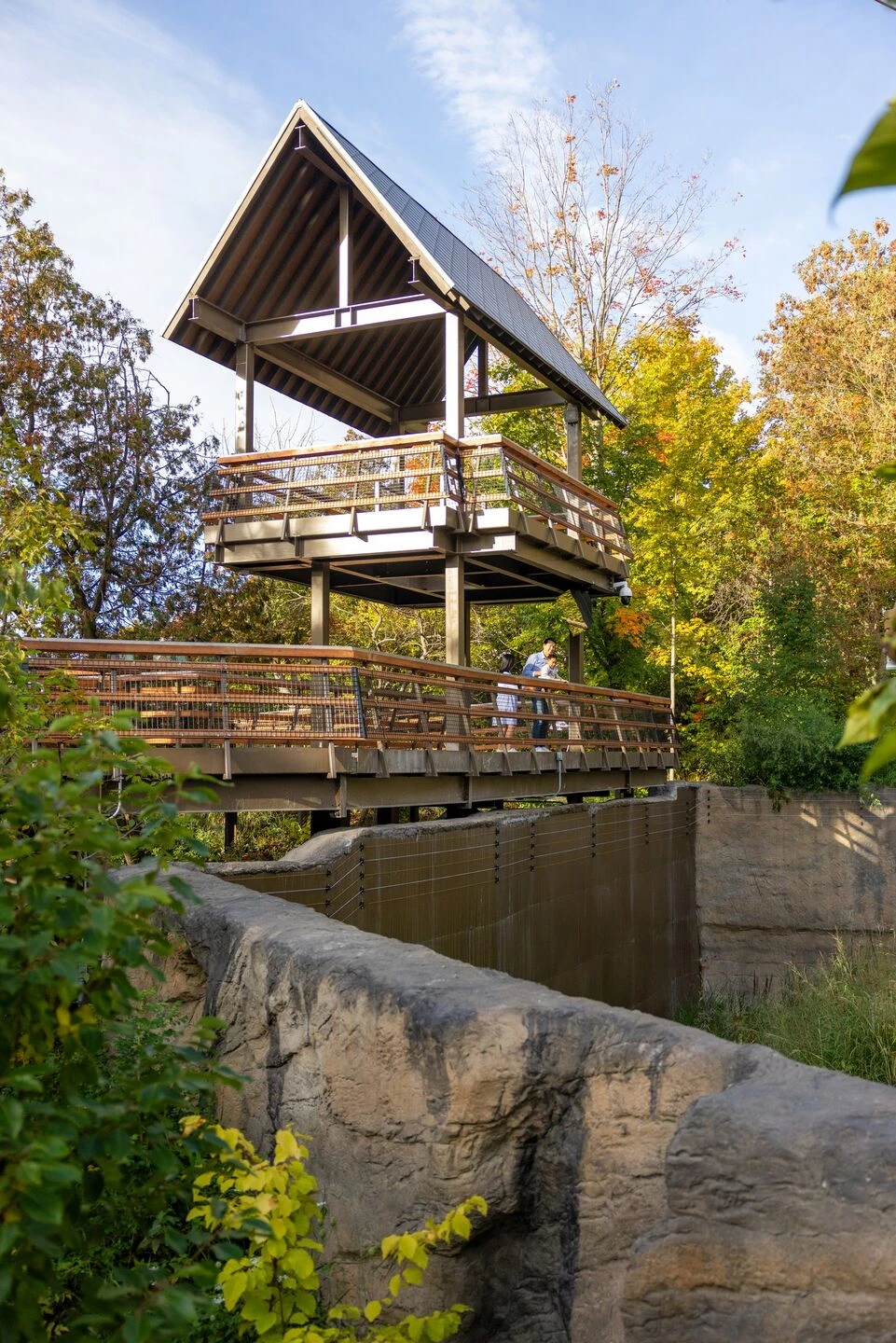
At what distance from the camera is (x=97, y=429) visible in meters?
23.8

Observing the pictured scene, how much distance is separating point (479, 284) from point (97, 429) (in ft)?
25.6

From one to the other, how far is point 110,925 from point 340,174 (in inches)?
754

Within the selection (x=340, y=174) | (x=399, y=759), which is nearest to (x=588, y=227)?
(x=340, y=174)

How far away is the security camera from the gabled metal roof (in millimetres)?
3226

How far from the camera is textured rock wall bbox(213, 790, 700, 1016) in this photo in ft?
27.4

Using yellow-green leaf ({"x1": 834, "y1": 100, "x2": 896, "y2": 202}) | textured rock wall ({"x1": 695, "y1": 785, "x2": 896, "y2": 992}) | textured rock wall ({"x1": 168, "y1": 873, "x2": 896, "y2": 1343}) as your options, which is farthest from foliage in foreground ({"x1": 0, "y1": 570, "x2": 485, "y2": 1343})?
textured rock wall ({"x1": 695, "y1": 785, "x2": 896, "y2": 992})

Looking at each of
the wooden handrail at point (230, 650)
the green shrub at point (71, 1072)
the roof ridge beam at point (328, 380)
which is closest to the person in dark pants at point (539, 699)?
the wooden handrail at point (230, 650)

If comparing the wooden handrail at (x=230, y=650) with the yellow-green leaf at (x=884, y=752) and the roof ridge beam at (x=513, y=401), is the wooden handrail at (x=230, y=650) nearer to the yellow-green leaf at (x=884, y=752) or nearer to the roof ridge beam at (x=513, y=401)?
the roof ridge beam at (x=513, y=401)

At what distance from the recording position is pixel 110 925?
2.17 m

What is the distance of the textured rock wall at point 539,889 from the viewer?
8352 millimetres

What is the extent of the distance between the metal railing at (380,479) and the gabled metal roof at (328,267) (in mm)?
2166

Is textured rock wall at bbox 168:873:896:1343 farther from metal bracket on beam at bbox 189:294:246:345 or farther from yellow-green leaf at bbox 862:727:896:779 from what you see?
metal bracket on beam at bbox 189:294:246:345

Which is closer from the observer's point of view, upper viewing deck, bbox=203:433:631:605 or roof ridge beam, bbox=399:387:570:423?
upper viewing deck, bbox=203:433:631:605

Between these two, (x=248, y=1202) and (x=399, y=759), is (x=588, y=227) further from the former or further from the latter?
(x=248, y=1202)
